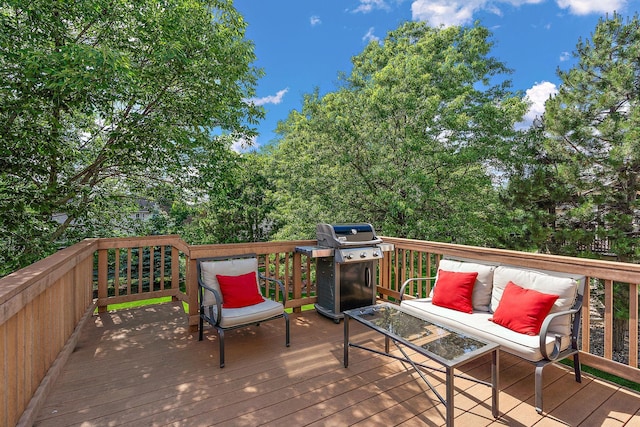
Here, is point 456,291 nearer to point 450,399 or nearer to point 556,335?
point 556,335

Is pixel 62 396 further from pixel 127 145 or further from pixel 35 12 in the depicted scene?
pixel 35 12

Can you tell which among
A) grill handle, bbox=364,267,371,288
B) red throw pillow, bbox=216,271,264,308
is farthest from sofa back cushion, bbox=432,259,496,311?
red throw pillow, bbox=216,271,264,308

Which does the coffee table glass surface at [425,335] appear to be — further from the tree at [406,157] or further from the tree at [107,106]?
the tree at [406,157]

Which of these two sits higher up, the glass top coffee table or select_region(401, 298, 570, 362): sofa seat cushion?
the glass top coffee table

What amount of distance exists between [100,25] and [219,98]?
154 centimetres

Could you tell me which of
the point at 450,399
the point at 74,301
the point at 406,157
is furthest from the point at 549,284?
the point at 406,157

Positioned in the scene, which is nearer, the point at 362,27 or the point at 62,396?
the point at 62,396

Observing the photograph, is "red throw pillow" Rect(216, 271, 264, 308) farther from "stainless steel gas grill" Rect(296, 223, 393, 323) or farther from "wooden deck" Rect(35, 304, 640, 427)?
"stainless steel gas grill" Rect(296, 223, 393, 323)

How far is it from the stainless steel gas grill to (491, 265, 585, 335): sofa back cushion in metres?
1.31

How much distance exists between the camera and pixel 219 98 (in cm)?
448

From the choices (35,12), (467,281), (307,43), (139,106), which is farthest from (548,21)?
(35,12)

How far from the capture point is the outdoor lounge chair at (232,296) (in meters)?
2.92

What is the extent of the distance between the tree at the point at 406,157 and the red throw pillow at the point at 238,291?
4.20 m

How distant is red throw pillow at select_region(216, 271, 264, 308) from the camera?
3141mm
